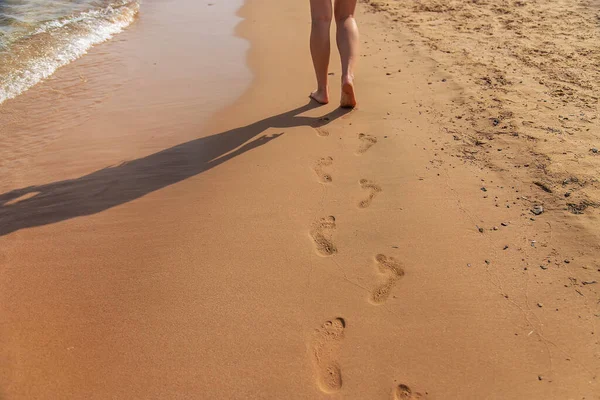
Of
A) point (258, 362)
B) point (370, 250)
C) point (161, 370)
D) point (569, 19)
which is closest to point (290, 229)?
point (370, 250)

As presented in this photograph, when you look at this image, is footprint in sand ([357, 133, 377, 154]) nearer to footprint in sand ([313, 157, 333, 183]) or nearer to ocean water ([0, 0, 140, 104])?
footprint in sand ([313, 157, 333, 183])

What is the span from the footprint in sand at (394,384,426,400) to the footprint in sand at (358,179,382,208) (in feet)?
3.31

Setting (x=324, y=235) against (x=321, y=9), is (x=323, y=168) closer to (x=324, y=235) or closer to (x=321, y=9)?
(x=324, y=235)

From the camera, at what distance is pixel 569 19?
180 inches

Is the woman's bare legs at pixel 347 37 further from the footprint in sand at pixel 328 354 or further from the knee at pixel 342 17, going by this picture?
the footprint in sand at pixel 328 354

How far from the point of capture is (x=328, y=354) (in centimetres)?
168

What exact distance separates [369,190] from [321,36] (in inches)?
50.1

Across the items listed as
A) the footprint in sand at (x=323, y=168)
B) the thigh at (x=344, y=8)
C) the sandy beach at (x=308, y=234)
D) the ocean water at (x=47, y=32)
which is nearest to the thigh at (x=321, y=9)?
the thigh at (x=344, y=8)

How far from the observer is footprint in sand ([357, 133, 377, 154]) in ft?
9.37

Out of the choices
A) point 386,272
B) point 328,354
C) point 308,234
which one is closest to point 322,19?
point 308,234

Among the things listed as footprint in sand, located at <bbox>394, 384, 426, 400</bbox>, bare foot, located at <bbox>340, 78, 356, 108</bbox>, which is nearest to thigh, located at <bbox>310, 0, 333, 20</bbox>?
bare foot, located at <bbox>340, 78, 356, 108</bbox>

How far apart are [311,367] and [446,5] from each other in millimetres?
5040

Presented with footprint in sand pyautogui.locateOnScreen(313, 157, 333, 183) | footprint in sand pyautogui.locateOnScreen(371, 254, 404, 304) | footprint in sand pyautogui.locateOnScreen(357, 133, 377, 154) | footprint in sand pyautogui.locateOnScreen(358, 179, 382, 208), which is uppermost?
footprint in sand pyautogui.locateOnScreen(313, 157, 333, 183)

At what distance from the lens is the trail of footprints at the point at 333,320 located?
1592 mm
